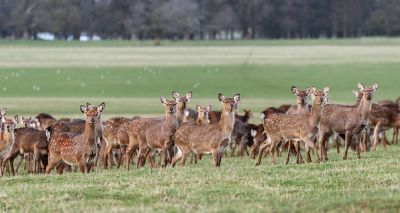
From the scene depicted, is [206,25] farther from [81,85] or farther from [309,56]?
[81,85]

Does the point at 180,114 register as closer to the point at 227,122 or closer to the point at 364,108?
the point at 227,122

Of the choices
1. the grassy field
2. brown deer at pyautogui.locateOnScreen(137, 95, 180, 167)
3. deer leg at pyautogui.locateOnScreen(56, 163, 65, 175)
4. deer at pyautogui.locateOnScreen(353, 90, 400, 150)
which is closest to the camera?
the grassy field

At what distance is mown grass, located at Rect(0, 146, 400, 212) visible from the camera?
12430 mm

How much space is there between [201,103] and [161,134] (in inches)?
811

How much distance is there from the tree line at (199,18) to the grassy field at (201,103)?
59.4 metres

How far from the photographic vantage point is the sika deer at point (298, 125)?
743 inches

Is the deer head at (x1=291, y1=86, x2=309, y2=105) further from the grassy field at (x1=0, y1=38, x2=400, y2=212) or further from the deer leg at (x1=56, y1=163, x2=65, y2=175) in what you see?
the deer leg at (x1=56, y1=163, x2=65, y2=175)

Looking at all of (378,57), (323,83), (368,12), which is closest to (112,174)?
(323,83)

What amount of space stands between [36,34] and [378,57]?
78.4m

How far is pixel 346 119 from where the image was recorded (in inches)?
807

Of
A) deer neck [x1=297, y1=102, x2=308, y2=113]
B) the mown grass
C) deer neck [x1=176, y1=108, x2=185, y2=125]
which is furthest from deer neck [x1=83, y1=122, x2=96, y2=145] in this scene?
deer neck [x1=297, y1=102, x2=308, y2=113]

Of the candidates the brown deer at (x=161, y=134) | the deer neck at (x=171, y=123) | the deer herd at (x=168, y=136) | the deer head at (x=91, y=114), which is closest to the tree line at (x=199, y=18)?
the deer herd at (x=168, y=136)

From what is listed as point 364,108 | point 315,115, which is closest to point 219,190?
point 315,115

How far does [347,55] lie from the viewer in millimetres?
67562
